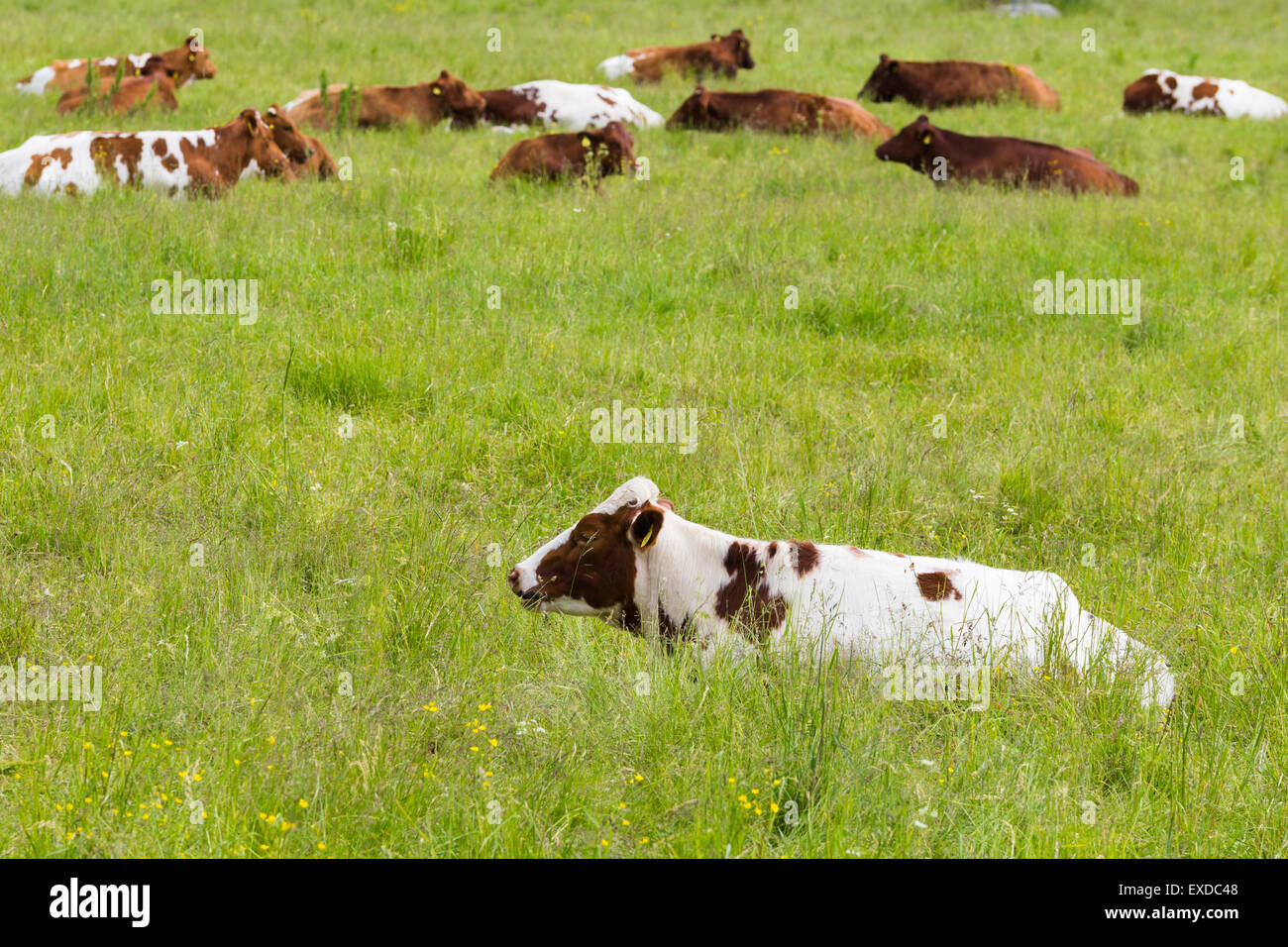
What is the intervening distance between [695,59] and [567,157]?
8.91 m

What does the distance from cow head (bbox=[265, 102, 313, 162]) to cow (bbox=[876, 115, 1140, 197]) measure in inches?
235

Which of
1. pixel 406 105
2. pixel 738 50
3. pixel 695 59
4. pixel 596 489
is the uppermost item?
pixel 738 50

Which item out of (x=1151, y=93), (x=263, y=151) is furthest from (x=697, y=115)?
(x=1151, y=93)

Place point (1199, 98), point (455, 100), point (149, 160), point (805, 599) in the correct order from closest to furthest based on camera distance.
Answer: point (805, 599) < point (149, 160) < point (455, 100) < point (1199, 98)

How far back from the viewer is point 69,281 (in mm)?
7711

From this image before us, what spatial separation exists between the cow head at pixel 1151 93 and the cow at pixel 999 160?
5573 millimetres

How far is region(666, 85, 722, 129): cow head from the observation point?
15359mm

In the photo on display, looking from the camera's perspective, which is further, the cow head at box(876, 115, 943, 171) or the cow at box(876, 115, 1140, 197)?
the cow head at box(876, 115, 943, 171)

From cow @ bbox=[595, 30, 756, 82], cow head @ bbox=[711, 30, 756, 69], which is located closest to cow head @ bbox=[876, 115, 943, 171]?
cow @ bbox=[595, 30, 756, 82]

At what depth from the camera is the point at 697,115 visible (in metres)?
15.5

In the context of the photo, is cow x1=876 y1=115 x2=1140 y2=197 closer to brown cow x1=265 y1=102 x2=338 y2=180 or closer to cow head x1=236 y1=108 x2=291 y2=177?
brown cow x1=265 y1=102 x2=338 y2=180

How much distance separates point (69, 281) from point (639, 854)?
20.4ft

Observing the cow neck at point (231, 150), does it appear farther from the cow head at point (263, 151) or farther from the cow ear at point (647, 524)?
the cow ear at point (647, 524)

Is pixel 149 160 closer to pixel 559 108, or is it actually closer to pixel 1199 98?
pixel 559 108
